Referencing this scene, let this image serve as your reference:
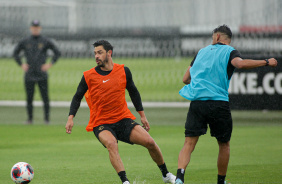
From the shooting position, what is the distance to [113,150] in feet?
23.5

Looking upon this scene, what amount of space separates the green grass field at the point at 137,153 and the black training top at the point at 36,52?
4.12 feet

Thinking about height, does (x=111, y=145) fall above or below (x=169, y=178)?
above

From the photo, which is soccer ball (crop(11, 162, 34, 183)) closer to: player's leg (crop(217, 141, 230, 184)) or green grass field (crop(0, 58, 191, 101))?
player's leg (crop(217, 141, 230, 184))

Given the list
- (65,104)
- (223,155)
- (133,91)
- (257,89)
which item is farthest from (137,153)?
(65,104)

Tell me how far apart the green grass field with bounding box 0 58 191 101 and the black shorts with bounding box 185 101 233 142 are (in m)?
14.4

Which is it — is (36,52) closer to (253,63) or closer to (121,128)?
(121,128)

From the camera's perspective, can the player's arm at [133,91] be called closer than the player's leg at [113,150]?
No

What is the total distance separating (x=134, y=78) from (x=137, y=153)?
15514 millimetres

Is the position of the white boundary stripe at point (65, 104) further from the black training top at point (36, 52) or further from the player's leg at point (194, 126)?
the player's leg at point (194, 126)

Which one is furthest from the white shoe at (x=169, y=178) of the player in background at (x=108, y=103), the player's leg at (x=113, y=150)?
the player's leg at (x=113, y=150)

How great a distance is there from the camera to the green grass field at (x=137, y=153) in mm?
8422

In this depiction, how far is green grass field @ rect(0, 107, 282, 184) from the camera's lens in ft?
27.6

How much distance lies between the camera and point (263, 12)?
75.8 feet

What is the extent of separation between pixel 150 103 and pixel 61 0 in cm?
1527
